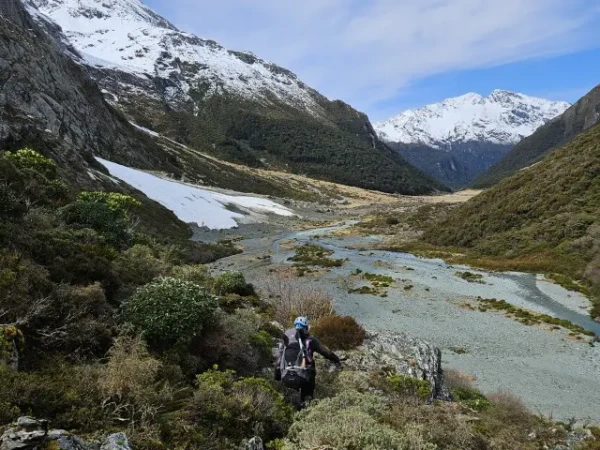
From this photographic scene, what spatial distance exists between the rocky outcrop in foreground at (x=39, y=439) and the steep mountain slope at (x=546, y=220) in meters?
32.6

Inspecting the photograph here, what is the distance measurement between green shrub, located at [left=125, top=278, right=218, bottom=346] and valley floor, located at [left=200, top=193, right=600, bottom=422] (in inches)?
473

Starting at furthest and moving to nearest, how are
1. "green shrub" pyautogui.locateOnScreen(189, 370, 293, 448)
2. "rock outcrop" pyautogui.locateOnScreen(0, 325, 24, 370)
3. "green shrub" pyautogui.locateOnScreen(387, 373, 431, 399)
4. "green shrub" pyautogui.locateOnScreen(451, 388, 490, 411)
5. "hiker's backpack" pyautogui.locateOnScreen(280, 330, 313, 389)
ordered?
"green shrub" pyautogui.locateOnScreen(451, 388, 490, 411) < "green shrub" pyautogui.locateOnScreen(387, 373, 431, 399) < "hiker's backpack" pyautogui.locateOnScreen(280, 330, 313, 389) < "green shrub" pyautogui.locateOnScreen(189, 370, 293, 448) < "rock outcrop" pyautogui.locateOnScreen(0, 325, 24, 370)

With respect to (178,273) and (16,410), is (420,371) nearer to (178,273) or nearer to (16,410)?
(178,273)

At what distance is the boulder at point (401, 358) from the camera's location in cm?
1241

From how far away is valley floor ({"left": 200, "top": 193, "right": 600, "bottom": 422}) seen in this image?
16719 millimetres

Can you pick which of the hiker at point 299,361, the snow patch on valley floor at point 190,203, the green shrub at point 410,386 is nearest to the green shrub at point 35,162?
the hiker at point 299,361

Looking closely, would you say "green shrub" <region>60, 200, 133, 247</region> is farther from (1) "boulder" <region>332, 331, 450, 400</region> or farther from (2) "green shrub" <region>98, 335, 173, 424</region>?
(1) "boulder" <region>332, 331, 450, 400</region>

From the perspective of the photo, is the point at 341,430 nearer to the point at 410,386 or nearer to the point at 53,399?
the point at 53,399

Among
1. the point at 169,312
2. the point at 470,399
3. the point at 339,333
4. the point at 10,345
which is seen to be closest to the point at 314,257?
the point at 339,333

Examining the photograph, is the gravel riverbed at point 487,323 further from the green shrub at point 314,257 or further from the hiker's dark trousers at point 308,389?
the hiker's dark trousers at point 308,389

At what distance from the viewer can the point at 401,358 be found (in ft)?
43.4

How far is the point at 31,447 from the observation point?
4719mm

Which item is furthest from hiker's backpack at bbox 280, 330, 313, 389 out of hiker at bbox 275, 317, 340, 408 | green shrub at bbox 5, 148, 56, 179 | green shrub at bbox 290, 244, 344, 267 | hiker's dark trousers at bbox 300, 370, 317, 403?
green shrub at bbox 290, 244, 344, 267

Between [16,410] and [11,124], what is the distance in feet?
146
